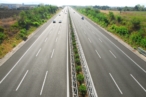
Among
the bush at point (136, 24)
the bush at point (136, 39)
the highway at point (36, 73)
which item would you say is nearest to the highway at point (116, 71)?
the highway at point (36, 73)

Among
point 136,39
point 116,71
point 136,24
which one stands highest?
point 136,24

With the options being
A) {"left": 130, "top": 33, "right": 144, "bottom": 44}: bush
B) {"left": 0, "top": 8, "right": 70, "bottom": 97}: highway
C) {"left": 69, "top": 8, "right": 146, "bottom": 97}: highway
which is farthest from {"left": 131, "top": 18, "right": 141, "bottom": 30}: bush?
{"left": 0, "top": 8, "right": 70, "bottom": 97}: highway

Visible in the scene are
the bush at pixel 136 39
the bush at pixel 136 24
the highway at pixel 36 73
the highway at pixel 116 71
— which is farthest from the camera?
the bush at pixel 136 24

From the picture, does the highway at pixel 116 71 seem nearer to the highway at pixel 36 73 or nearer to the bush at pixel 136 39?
the highway at pixel 36 73

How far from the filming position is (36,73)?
1948 centimetres

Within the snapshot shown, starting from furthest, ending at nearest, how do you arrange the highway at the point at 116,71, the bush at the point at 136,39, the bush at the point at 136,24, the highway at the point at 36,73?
1. the bush at the point at 136,24
2. the bush at the point at 136,39
3. the highway at the point at 116,71
4. the highway at the point at 36,73

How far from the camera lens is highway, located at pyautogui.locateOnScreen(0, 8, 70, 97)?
15569mm

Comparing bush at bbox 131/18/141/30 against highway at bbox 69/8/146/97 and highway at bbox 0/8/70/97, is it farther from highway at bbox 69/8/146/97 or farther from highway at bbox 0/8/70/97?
highway at bbox 0/8/70/97

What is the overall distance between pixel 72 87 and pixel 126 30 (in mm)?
32467

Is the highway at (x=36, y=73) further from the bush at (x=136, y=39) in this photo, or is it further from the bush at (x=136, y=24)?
the bush at (x=136, y=24)

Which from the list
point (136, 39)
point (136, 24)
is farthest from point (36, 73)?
point (136, 24)

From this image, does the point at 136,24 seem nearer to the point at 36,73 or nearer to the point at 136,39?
the point at 136,39

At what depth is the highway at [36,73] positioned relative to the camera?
15569 millimetres

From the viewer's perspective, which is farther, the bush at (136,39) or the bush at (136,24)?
the bush at (136,24)
